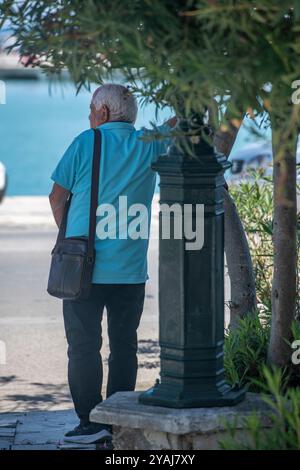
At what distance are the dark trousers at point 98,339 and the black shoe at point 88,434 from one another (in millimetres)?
54

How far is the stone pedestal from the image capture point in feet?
14.0

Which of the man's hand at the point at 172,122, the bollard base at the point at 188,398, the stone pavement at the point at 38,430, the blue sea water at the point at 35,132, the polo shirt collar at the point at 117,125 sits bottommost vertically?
the stone pavement at the point at 38,430

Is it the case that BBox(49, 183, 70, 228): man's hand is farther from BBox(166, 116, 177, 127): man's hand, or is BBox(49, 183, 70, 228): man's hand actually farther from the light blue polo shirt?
BBox(166, 116, 177, 127): man's hand

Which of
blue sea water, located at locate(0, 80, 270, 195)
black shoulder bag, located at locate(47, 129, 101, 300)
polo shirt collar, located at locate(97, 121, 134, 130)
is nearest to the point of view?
black shoulder bag, located at locate(47, 129, 101, 300)

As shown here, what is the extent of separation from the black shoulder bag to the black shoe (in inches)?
26.4

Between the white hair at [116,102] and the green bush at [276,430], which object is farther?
the white hair at [116,102]

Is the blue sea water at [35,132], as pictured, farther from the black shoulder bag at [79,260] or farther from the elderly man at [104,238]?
the black shoulder bag at [79,260]

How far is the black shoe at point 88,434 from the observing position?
17.1ft

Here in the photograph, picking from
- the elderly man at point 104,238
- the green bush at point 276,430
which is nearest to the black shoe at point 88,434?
the elderly man at point 104,238

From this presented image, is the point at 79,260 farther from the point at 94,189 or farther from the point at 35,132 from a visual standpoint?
the point at 35,132

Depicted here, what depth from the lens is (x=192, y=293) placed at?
4.41 metres

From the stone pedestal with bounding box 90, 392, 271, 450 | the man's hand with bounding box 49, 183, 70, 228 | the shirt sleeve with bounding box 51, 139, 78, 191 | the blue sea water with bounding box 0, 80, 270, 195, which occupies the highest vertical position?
the blue sea water with bounding box 0, 80, 270, 195

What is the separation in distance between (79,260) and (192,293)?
2.93 feet

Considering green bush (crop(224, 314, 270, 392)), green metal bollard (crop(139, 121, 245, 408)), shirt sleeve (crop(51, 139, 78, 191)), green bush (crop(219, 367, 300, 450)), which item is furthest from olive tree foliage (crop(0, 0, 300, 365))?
green bush (crop(224, 314, 270, 392))
